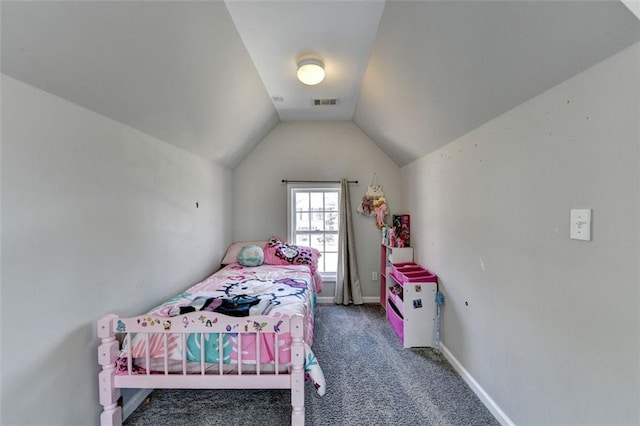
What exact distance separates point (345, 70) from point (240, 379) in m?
2.47

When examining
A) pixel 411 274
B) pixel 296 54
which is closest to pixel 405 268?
pixel 411 274

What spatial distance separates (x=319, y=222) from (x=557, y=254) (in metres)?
2.93

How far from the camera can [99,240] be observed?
1.55 m

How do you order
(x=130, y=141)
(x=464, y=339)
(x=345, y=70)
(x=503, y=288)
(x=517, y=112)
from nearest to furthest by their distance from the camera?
(x=517, y=112) < (x=503, y=288) < (x=130, y=141) < (x=464, y=339) < (x=345, y=70)

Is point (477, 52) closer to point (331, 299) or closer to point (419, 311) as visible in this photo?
point (419, 311)

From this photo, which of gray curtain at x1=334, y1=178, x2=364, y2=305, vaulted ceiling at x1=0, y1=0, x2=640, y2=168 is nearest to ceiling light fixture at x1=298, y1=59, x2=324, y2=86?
vaulted ceiling at x1=0, y1=0, x2=640, y2=168

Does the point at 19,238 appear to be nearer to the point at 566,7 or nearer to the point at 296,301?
the point at 296,301

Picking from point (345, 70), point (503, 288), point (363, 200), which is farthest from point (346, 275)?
point (345, 70)

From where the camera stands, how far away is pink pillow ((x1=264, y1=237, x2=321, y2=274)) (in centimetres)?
346

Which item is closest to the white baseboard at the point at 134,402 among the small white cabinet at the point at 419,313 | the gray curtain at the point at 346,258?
the small white cabinet at the point at 419,313

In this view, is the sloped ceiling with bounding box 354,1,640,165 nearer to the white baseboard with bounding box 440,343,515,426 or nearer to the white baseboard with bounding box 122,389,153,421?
the white baseboard with bounding box 440,343,515,426

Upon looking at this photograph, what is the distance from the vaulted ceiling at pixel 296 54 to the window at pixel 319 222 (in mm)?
1483

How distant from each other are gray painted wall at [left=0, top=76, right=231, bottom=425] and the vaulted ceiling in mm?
164

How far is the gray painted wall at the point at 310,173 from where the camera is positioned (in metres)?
Answer: 3.82
